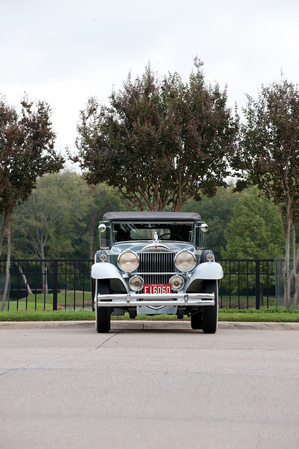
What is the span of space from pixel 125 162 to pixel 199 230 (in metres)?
6.14

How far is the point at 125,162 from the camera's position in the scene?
17.7 m

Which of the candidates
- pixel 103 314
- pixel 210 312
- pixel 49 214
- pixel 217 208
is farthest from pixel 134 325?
pixel 217 208

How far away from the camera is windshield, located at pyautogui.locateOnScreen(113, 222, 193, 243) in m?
12.1

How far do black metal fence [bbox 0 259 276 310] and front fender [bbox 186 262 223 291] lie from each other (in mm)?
4850

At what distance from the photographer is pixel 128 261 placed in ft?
36.4

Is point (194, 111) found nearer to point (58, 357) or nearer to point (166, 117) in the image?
point (166, 117)

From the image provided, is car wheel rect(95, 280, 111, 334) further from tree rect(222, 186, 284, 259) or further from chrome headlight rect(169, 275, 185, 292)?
tree rect(222, 186, 284, 259)

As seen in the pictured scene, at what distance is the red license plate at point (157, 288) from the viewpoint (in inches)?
429

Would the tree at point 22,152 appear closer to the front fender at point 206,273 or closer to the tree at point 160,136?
the tree at point 160,136

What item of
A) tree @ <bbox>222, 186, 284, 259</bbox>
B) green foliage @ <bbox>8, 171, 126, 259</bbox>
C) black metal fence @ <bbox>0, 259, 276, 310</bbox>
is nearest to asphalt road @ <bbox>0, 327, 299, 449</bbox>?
black metal fence @ <bbox>0, 259, 276, 310</bbox>

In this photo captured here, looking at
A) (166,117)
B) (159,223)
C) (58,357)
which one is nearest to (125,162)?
(166,117)

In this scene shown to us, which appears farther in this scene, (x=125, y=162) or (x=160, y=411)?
(x=125, y=162)

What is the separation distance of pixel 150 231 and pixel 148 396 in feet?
22.3

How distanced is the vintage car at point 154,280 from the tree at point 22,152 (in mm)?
6014
